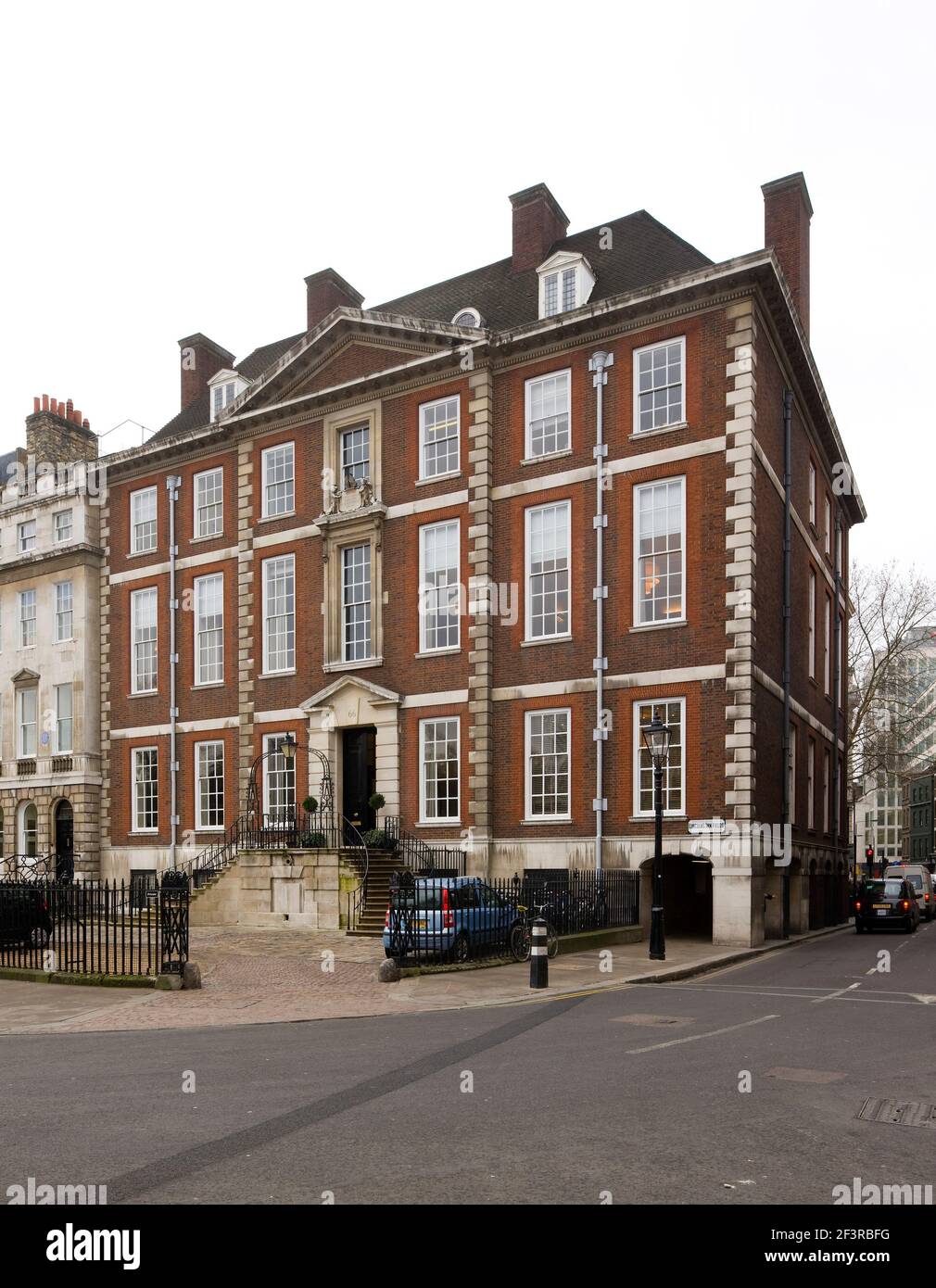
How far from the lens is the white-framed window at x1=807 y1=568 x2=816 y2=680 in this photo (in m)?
33.2

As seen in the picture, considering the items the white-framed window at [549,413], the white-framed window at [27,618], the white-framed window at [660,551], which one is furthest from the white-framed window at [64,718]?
the white-framed window at [660,551]

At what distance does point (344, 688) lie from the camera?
30.9 metres

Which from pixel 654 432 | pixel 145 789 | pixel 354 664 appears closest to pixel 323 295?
pixel 354 664

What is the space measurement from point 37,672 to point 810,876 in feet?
86.2

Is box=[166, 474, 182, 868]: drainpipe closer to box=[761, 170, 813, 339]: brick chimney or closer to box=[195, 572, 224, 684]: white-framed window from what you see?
box=[195, 572, 224, 684]: white-framed window

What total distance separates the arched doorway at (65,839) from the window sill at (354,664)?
12094mm

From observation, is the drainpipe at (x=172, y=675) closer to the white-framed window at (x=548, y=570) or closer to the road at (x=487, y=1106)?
the white-framed window at (x=548, y=570)

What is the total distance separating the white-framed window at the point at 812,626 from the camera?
3322 cm

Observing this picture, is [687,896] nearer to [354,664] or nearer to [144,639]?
[354,664]

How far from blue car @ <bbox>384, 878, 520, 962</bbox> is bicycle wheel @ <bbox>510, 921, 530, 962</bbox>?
0.43m

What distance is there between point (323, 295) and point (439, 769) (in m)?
16.6
